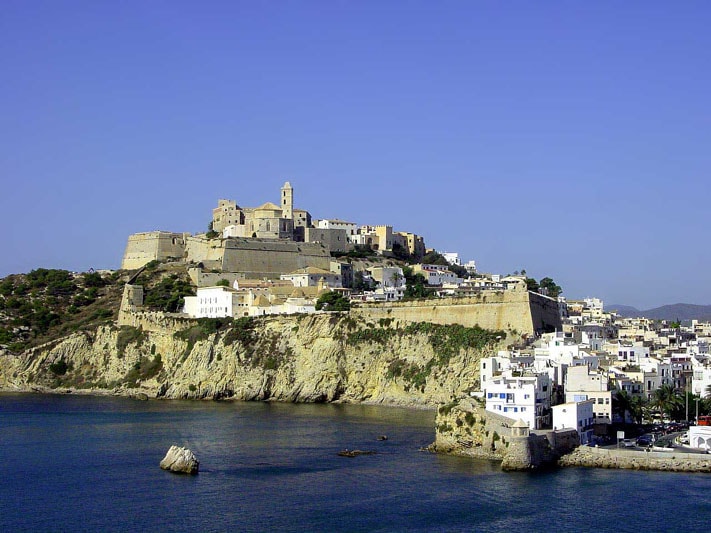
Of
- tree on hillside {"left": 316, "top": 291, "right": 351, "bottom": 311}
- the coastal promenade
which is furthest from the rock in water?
tree on hillside {"left": 316, "top": 291, "right": 351, "bottom": 311}

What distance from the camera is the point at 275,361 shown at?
55.3 metres

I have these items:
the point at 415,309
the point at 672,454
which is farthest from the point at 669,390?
the point at 415,309

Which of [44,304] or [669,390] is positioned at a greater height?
[44,304]

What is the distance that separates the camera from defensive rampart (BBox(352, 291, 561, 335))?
5109 centimetres

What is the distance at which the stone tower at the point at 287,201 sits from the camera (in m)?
79.6

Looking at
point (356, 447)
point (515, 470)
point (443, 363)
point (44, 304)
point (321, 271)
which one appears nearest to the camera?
point (515, 470)

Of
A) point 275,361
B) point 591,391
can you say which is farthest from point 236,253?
point 591,391

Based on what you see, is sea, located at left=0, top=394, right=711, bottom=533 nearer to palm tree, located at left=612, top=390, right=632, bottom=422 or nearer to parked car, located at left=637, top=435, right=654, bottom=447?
parked car, located at left=637, top=435, right=654, bottom=447

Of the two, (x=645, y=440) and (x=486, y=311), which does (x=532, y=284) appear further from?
(x=645, y=440)

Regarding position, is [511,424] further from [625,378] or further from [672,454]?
[625,378]

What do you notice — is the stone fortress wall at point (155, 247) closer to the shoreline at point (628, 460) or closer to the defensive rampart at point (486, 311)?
the defensive rampart at point (486, 311)

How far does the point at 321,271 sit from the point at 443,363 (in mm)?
21110

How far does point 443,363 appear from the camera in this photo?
4988 centimetres

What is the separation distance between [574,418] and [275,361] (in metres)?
25.8
